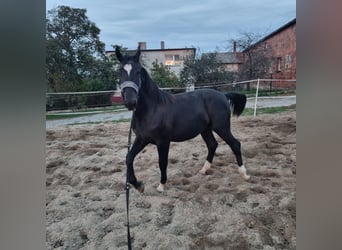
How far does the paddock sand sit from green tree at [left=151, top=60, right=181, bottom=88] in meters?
0.25

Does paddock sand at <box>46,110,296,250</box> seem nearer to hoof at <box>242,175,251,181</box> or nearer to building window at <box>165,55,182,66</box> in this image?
hoof at <box>242,175,251,181</box>

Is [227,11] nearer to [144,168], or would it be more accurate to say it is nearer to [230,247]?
[144,168]

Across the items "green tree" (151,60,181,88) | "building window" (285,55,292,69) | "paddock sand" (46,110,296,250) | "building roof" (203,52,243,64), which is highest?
"building roof" (203,52,243,64)

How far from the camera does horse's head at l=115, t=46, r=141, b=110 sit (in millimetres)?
1379

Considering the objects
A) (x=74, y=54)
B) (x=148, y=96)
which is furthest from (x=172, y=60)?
(x=74, y=54)

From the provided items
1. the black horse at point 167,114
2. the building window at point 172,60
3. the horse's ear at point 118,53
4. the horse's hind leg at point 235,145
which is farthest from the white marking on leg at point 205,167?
the horse's ear at point 118,53

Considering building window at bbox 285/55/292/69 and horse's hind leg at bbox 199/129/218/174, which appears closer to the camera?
building window at bbox 285/55/292/69

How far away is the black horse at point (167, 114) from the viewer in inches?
54.6

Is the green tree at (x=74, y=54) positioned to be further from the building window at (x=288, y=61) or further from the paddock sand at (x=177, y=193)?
the building window at (x=288, y=61)

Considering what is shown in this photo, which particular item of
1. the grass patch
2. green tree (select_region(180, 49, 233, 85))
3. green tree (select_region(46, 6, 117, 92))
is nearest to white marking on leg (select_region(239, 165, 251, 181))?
the grass patch

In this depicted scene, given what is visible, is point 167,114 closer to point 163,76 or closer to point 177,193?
point 163,76

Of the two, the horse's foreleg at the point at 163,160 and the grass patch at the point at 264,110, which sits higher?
the grass patch at the point at 264,110

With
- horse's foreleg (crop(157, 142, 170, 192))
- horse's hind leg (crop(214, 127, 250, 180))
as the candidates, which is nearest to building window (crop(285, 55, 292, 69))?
horse's hind leg (crop(214, 127, 250, 180))

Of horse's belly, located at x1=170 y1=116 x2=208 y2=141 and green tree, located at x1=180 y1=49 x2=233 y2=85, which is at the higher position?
green tree, located at x1=180 y1=49 x2=233 y2=85
